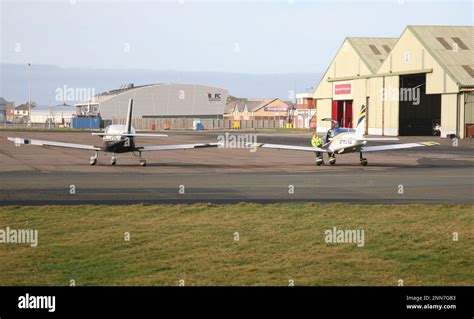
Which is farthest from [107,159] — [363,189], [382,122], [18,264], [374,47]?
[374,47]

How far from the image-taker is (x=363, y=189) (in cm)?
2845

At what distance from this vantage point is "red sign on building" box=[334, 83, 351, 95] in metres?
108

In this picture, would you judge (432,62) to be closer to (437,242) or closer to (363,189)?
(363,189)

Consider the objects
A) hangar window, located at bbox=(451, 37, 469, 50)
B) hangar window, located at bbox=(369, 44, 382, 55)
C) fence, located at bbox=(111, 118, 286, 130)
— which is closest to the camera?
hangar window, located at bbox=(451, 37, 469, 50)

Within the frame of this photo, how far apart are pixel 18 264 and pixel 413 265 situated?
8191 millimetres

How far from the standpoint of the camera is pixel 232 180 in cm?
3256

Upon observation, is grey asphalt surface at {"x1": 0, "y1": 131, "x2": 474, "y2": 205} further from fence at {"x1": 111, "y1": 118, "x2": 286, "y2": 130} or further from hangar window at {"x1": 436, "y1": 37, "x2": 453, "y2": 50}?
fence at {"x1": 111, "y1": 118, "x2": 286, "y2": 130}

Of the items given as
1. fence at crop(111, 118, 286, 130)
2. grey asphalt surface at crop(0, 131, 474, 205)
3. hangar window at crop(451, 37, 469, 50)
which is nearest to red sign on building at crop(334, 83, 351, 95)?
hangar window at crop(451, 37, 469, 50)

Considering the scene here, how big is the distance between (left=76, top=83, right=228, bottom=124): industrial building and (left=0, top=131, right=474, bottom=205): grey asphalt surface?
375 feet

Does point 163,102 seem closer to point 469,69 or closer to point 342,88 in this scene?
point 342,88

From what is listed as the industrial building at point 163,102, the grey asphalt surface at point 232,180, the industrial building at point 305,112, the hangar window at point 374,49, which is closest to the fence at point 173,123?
the industrial building at point 163,102

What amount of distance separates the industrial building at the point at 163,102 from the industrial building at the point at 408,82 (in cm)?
5989

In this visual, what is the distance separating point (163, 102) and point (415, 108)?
3313 inches
